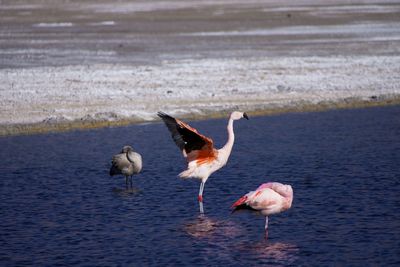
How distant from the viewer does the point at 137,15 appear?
4178 cm

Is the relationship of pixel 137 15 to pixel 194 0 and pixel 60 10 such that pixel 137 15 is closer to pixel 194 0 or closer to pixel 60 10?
pixel 60 10

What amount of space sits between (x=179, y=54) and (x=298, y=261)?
60.3 feet

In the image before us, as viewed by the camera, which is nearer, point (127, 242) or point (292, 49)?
point (127, 242)

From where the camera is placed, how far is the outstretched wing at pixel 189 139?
11094 mm

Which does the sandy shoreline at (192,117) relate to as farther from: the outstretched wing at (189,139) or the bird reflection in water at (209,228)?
the bird reflection in water at (209,228)

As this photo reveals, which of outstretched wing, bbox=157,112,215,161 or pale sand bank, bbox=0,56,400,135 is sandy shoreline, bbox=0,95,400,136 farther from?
outstretched wing, bbox=157,112,215,161

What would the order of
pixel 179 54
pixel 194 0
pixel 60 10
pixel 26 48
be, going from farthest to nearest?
pixel 194 0, pixel 60 10, pixel 26 48, pixel 179 54

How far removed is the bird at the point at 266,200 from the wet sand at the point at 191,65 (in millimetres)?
8301

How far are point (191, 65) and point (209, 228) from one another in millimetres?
13936

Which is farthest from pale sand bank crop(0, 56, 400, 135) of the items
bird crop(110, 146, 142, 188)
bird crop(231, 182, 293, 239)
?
bird crop(231, 182, 293, 239)

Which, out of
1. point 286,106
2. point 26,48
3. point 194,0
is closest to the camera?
point 286,106

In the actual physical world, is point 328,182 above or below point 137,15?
Answer: below

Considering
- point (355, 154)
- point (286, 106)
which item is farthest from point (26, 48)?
point (355, 154)

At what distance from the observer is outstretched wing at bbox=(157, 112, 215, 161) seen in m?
11.1
